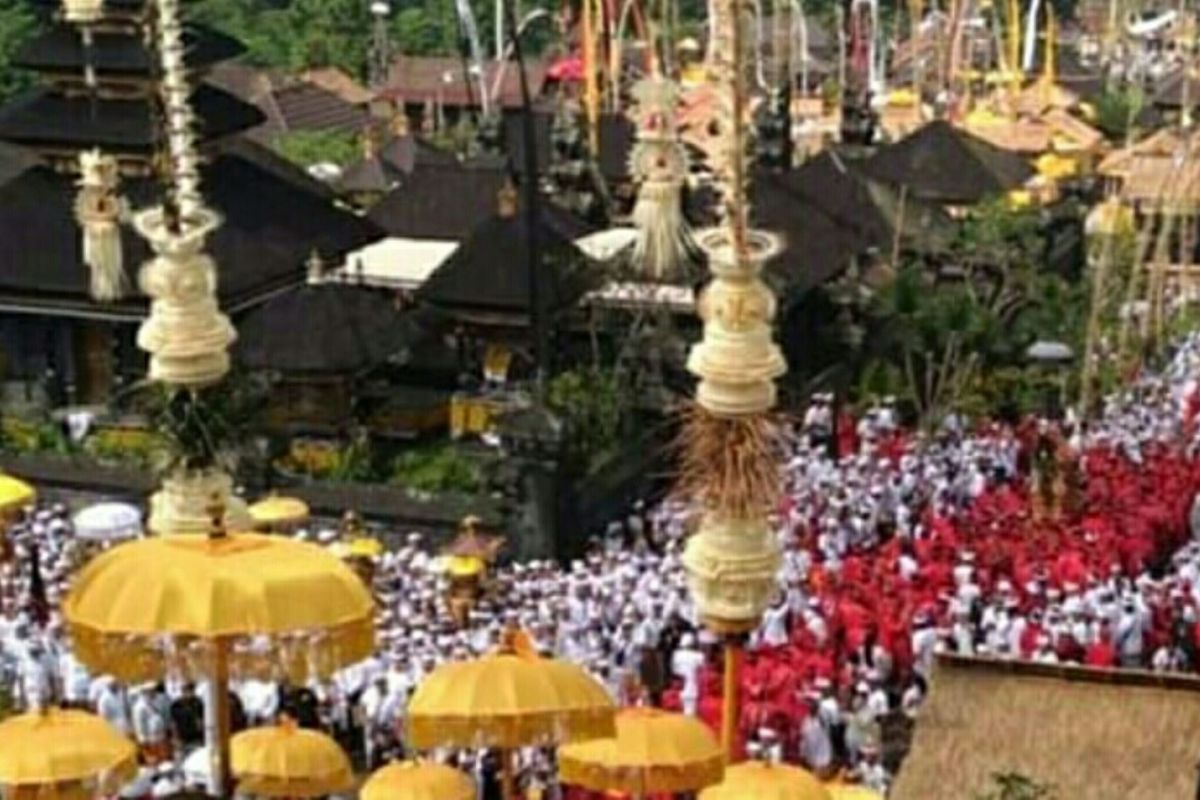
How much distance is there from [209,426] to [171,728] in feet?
21.6

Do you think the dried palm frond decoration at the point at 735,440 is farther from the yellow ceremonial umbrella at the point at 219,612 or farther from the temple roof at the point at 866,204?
the temple roof at the point at 866,204

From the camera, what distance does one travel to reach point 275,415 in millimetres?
22703

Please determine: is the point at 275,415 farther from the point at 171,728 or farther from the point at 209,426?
the point at 209,426

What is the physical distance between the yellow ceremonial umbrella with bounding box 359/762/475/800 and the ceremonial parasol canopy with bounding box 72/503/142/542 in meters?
10.4

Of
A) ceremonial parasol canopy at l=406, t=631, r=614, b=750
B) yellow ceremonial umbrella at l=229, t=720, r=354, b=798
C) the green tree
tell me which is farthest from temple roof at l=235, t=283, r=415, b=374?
ceremonial parasol canopy at l=406, t=631, r=614, b=750

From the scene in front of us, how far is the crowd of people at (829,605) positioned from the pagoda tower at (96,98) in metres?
5.80

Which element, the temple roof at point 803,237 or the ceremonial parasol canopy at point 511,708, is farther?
the temple roof at point 803,237

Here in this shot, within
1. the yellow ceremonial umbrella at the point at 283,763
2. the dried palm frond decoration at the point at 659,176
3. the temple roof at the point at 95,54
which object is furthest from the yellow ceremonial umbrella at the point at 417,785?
the temple roof at the point at 95,54

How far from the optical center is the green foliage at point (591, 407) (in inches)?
846

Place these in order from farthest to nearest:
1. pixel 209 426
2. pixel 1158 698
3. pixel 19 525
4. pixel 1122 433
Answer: pixel 1122 433
pixel 19 525
pixel 1158 698
pixel 209 426

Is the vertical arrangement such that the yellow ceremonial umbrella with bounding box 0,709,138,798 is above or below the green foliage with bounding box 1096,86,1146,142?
above

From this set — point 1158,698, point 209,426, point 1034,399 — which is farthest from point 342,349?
point 209,426

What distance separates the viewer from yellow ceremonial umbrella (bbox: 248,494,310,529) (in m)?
18.6

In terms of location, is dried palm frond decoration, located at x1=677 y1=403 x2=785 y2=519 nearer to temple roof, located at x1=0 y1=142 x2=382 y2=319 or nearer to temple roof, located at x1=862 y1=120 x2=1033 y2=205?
temple roof, located at x1=0 y1=142 x2=382 y2=319
